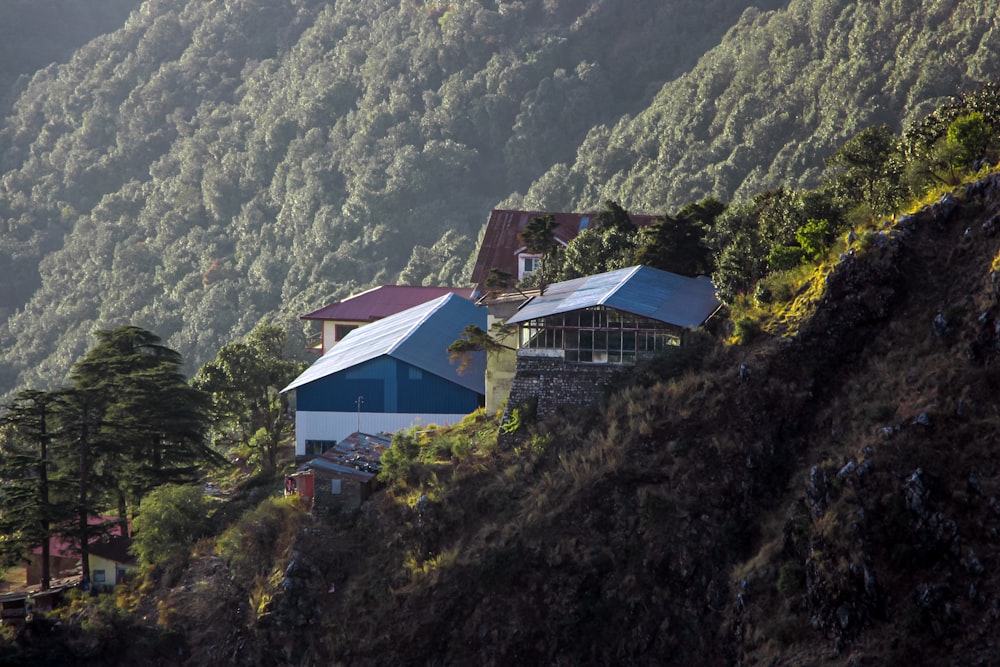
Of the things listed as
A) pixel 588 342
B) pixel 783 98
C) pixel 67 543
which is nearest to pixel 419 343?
pixel 588 342

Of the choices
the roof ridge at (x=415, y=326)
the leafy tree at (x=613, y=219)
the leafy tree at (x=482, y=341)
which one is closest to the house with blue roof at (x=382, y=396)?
the roof ridge at (x=415, y=326)

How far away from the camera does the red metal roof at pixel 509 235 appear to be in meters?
79.7

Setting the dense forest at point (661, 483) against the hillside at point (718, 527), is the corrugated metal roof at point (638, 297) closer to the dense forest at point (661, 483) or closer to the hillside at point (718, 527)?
the dense forest at point (661, 483)

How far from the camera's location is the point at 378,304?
84.4 metres

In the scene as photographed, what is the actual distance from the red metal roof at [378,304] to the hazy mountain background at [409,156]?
1813 inches

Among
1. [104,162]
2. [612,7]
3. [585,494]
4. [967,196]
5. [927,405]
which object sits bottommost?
[585,494]

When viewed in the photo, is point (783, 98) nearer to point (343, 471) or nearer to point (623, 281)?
point (623, 281)

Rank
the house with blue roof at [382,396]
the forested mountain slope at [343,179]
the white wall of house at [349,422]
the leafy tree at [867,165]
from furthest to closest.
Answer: the forested mountain slope at [343,179] → the house with blue roof at [382,396] → the white wall of house at [349,422] → the leafy tree at [867,165]

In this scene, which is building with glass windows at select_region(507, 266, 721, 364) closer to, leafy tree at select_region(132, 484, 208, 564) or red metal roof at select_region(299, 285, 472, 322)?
leafy tree at select_region(132, 484, 208, 564)

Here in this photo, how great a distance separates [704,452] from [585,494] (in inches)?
173

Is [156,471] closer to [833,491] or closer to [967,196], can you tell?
[833,491]

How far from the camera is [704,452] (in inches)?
1796

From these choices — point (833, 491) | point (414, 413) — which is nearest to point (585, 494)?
point (833, 491)

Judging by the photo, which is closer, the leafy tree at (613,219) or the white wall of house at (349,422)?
the white wall of house at (349,422)
